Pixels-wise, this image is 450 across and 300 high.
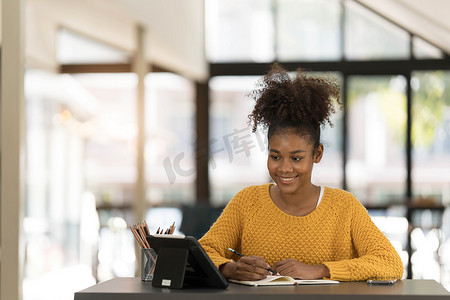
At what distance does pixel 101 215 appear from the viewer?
7.98 metres

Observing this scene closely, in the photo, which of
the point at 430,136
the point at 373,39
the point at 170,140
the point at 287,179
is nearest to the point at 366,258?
the point at 287,179

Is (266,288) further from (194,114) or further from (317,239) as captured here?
(194,114)

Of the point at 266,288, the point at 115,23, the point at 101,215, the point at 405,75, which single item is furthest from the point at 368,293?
the point at 405,75

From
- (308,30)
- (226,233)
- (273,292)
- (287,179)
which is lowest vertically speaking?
(273,292)

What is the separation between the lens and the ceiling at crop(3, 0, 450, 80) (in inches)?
236

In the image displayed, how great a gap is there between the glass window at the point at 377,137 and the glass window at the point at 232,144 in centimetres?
106

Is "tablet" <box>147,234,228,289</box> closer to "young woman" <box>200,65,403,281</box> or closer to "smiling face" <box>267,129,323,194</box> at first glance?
"young woman" <box>200,65,403,281</box>

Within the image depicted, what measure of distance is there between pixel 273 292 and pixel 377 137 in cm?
678

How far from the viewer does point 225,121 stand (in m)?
8.73

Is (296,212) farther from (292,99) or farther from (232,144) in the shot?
(232,144)

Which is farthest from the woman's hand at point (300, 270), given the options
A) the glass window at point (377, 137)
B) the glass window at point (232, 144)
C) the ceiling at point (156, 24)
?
the glass window at point (377, 137)

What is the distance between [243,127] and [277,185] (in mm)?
6160

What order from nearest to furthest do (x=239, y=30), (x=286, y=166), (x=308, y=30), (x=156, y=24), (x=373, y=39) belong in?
(x=286, y=166) < (x=156, y=24) < (x=373, y=39) < (x=308, y=30) < (x=239, y=30)

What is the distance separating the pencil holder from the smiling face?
451 mm
